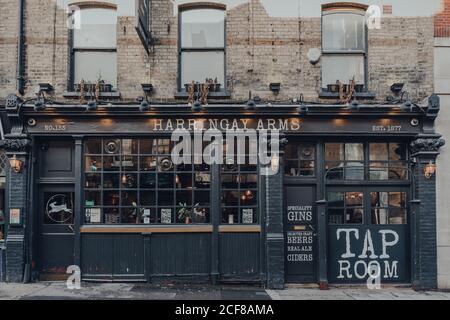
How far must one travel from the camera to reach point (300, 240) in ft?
35.2

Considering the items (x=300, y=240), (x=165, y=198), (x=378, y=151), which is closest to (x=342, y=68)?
(x=378, y=151)

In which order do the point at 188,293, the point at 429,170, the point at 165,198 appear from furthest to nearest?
the point at 165,198
the point at 429,170
the point at 188,293

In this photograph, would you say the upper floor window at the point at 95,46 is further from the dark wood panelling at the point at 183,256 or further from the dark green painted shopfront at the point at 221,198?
the dark wood panelling at the point at 183,256

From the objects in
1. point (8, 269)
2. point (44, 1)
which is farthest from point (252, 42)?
point (8, 269)

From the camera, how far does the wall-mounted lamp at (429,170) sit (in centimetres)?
1042

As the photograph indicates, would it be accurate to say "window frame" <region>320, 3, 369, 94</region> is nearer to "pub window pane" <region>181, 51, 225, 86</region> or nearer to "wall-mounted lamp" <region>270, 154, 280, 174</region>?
"wall-mounted lamp" <region>270, 154, 280, 174</region>

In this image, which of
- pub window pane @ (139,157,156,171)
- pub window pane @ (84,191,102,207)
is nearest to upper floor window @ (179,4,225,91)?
pub window pane @ (139,157,156,171)

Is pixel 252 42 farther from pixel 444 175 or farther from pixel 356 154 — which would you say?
pixel 444 175

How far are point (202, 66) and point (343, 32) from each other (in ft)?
11.3

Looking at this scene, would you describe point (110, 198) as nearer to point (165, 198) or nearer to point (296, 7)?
point (165, 198)

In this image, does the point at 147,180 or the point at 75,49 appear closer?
the point at 147,180

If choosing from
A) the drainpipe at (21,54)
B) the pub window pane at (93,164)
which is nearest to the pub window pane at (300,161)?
the pub window pane at (93,164)

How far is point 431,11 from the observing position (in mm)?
10906

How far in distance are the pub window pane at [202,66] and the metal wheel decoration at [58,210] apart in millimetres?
3981
